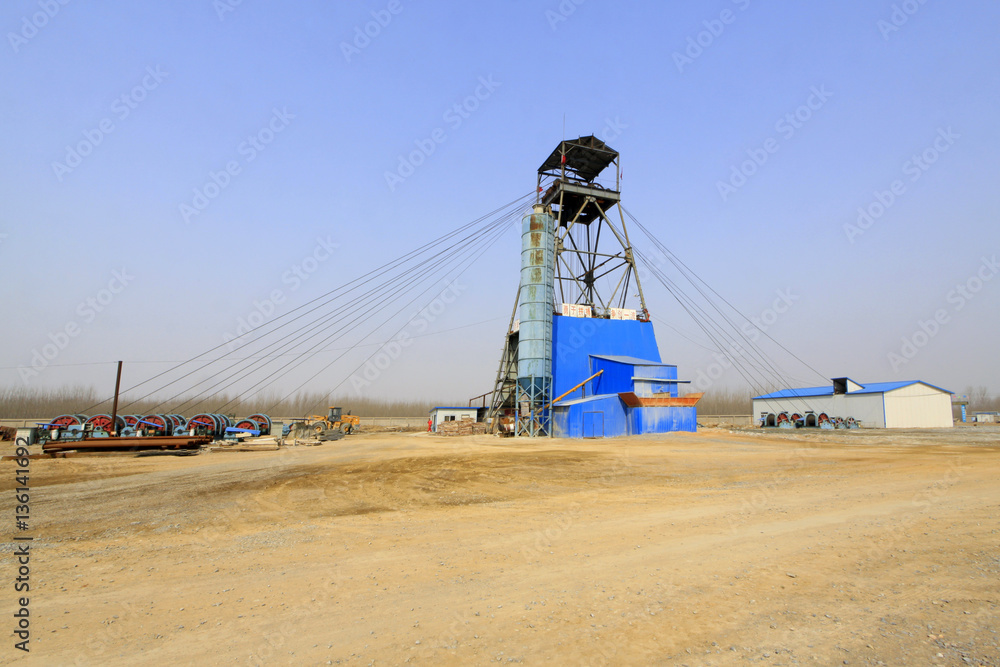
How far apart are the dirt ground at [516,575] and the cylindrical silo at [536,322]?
23.2m

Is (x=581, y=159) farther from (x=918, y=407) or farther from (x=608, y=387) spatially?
(x=918, y=407)

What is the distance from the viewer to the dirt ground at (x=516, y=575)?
3934 millimetres

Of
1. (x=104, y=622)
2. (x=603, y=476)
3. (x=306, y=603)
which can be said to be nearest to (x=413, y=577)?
(x=306, y=603)

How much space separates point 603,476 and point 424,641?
1106cm

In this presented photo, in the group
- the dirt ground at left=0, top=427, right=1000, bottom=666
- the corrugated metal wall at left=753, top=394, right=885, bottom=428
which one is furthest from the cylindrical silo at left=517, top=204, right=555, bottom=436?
→ the corrugated metal wall at left=753, top=394, right=885, bottom=428

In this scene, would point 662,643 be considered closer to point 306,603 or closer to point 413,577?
point 413,577

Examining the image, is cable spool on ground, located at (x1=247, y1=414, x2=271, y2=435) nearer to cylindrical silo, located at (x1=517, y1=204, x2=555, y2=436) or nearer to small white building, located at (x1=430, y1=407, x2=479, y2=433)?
small white building, located at (x1=430, y1=407, x2=479, y2=433)

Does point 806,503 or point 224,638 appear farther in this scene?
point 806,503

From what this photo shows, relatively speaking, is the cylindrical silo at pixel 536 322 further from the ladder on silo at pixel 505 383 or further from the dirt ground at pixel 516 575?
the dirt ground at pixel 516 575

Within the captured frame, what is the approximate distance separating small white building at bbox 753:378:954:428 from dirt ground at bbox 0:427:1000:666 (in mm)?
39430

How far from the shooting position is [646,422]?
32125mm

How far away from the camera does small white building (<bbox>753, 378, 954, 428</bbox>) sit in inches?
1724

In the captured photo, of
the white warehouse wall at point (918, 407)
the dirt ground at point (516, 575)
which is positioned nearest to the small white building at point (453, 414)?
the dirt ground at point (516, 575)

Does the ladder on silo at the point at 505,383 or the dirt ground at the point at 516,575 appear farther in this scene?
the ladder on silo at the point at 505,383
